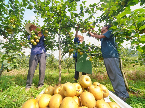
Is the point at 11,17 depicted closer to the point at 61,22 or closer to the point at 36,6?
the point at 36,6

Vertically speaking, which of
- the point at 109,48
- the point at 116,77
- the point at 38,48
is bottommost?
the point at 116,77

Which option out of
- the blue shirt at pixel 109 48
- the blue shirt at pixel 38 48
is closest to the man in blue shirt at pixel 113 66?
the blue shirt at pixel 109 48

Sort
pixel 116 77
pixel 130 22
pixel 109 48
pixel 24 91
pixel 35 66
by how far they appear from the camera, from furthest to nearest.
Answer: pixel 35 66
pixel 24 91
pixel 109 48
pixel 116 77
pixel 130 22

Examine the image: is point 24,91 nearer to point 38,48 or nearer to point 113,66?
point 38,48

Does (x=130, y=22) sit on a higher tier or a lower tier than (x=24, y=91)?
higher

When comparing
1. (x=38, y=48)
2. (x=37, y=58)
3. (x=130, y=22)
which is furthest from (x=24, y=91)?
(x=130, y=22)

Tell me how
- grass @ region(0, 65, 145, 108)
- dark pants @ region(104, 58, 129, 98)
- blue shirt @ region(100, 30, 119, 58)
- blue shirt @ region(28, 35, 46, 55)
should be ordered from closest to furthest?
grass @ region(0, 65, 145, 108), dark pants @ region(104, 58, 129, 98), blue shirt @ region(100, 30, 119, 58), blue shirt @ region(28, 35, 46, 55)

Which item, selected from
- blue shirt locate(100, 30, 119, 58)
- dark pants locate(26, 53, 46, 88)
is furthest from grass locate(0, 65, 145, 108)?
blue shirt locate(100, 30, 119, 58)

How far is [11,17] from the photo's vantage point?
2.60m

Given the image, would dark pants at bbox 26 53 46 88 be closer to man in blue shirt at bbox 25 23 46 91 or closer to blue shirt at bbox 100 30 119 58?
man in blue shirt at bbox 25 23 46 91

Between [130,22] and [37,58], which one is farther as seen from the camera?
[37,58]

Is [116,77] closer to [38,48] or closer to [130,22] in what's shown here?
[130,22]

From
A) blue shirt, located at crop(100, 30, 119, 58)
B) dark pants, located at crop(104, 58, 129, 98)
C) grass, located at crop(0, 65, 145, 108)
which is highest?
blue shirt, located at crop(100, 30, 119, 58)

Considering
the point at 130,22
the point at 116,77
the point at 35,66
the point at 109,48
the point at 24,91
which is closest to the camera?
the point at 130,22
